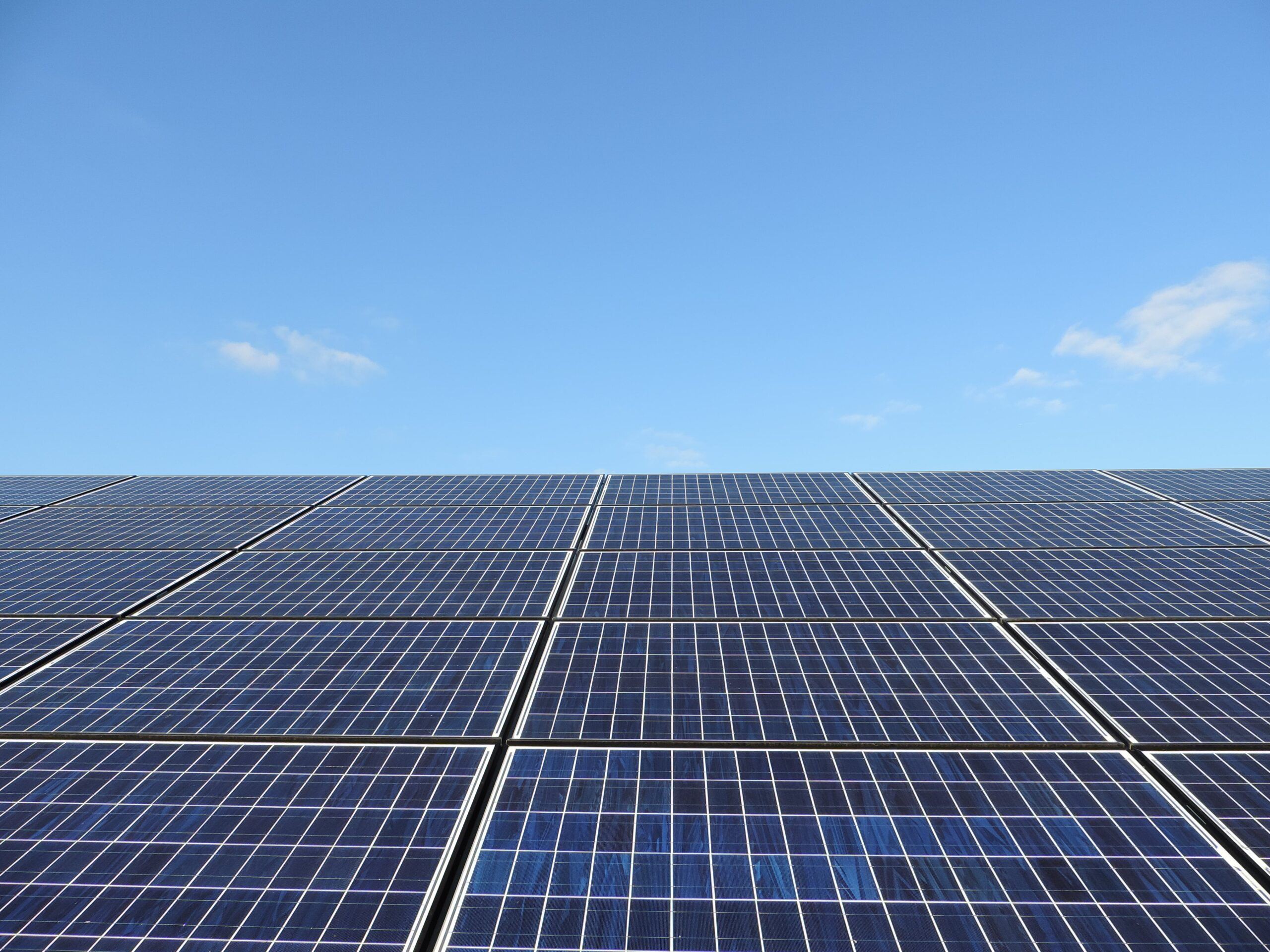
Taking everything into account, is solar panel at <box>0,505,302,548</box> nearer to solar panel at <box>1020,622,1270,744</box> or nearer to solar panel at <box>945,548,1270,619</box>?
solar panel at <box>945,548,1270,619</box>

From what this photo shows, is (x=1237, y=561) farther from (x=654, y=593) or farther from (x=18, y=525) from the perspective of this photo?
(x=18, y=525)

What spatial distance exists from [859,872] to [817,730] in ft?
8.97

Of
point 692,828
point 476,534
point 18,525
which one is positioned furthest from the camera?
point 18,525

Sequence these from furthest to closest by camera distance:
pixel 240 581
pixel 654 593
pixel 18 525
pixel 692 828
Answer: pixel 18 525
pixel 240 581
pixel 654 593
pixel 692 828

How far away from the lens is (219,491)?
87.6ft

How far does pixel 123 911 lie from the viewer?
700cm

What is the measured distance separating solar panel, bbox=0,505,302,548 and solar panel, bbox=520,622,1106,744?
43.5 ft

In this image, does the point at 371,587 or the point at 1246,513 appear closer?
the point at 371,587

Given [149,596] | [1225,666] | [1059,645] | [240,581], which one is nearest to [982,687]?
[1059,645]

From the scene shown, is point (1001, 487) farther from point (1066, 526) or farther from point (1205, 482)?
point (1205, 482)

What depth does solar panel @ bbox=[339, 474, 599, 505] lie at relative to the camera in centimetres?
2414

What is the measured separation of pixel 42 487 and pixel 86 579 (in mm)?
16314

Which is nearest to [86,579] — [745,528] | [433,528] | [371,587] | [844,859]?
[371,587]

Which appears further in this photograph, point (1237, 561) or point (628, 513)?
point (628, 513)
